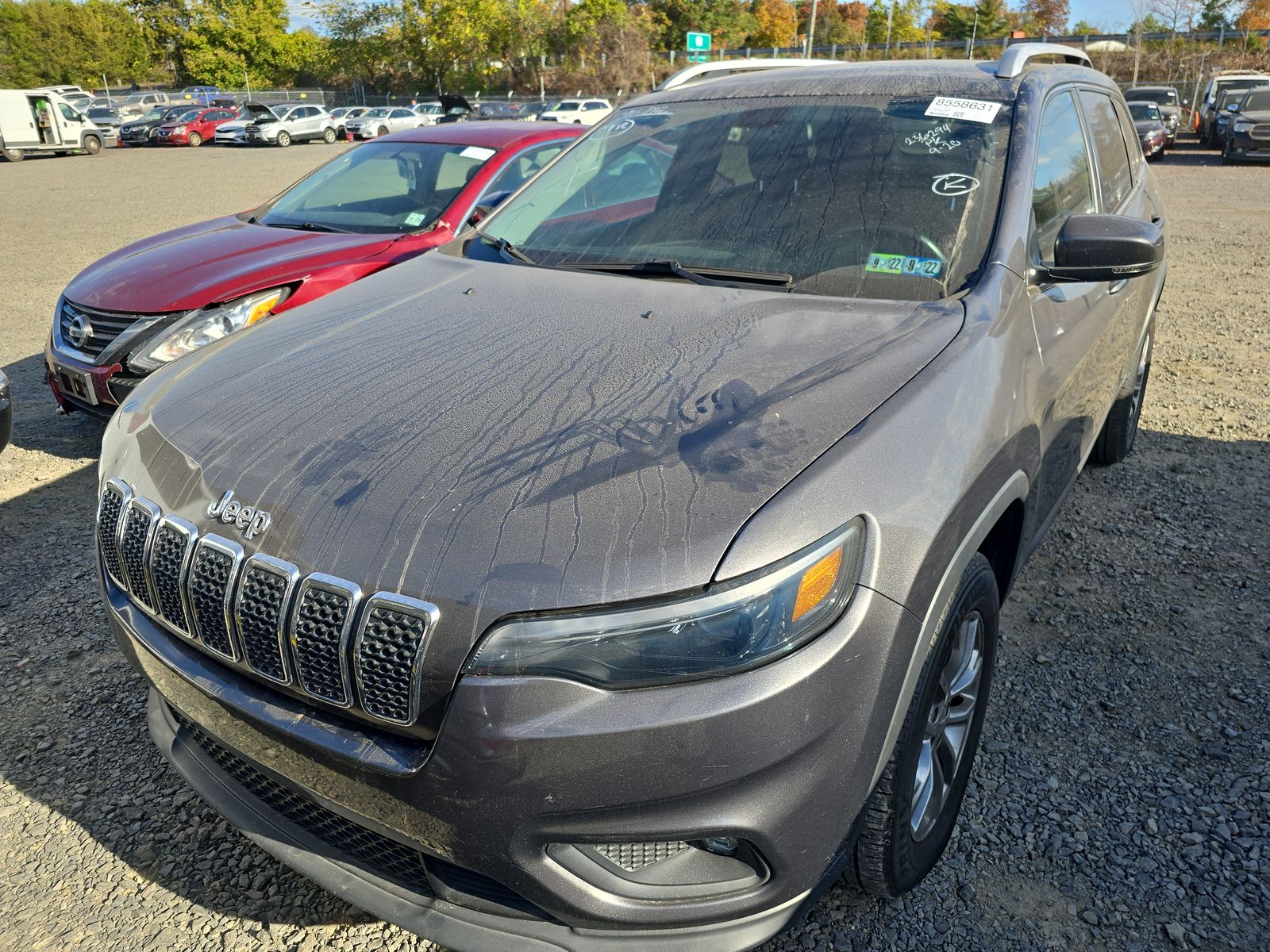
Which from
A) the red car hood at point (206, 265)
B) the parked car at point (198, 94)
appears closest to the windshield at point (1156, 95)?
the red car hood at point (206, 265)

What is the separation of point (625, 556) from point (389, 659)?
0.44 meters

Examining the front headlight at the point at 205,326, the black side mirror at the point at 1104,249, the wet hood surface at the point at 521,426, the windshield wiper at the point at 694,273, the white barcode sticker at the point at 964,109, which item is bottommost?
the front headlight at the point at 205,326

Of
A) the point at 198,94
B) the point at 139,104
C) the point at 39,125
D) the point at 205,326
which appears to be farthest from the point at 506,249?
the point at 198,94

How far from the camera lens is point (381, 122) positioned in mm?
37094

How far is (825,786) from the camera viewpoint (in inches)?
66.4

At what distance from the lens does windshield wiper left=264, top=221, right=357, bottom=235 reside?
5.66 metres

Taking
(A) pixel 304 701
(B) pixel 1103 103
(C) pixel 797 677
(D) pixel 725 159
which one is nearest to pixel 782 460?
(C) pixel 797 677

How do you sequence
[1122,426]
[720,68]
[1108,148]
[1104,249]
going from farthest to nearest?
[1122,426], [720,68], [1108,148], [1104,249]

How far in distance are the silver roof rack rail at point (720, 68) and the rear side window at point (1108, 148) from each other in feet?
3.32

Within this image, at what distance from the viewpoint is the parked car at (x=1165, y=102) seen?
25.1 m

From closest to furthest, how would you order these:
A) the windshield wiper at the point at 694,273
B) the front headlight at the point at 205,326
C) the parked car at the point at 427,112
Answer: the windshield wiper at the point at 694,273 → the front headlight at the point at 205,326 → the parked car at the point at 427,112

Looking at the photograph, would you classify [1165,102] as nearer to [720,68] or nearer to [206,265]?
[720,68]

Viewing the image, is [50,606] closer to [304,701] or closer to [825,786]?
[304,701]

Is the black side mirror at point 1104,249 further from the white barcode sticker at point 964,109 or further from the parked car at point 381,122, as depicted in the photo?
the parked car at point 381,122
